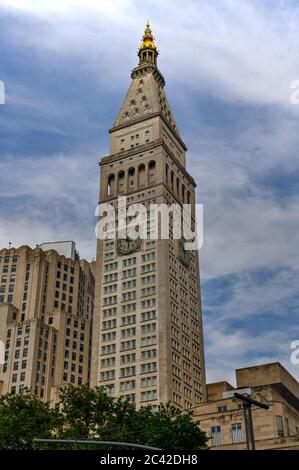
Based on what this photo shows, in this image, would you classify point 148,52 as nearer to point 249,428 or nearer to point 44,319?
point 44,319

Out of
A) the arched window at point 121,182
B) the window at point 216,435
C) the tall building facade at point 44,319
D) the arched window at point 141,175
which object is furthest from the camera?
the tall building facade at point 44,319

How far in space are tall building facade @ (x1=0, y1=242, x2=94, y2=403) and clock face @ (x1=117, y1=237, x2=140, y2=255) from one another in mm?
45392

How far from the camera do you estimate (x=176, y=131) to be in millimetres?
153750

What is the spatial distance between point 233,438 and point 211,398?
45451 millimetres

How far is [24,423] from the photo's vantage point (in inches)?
2368

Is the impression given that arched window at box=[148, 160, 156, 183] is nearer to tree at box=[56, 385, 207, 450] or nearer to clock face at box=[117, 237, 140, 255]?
clock face at box=[117, 237, 140, 255]

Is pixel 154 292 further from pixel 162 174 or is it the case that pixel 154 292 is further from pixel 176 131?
pixel 176 131

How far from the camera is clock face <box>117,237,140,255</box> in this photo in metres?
125

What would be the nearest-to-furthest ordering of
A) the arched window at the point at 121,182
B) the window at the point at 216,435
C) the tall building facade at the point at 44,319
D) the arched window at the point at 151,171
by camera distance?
the window at the point at 216,435 → the arched window at the point at 151,171 → the arched window at the point at 121,182 → the tall building facade at the point at 44,319

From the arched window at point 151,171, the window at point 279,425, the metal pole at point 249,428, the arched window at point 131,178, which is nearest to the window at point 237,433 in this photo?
the window at point 279,425

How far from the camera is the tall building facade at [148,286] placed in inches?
4390

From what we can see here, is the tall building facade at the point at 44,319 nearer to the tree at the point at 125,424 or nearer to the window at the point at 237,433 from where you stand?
the window at the point at 237,433
